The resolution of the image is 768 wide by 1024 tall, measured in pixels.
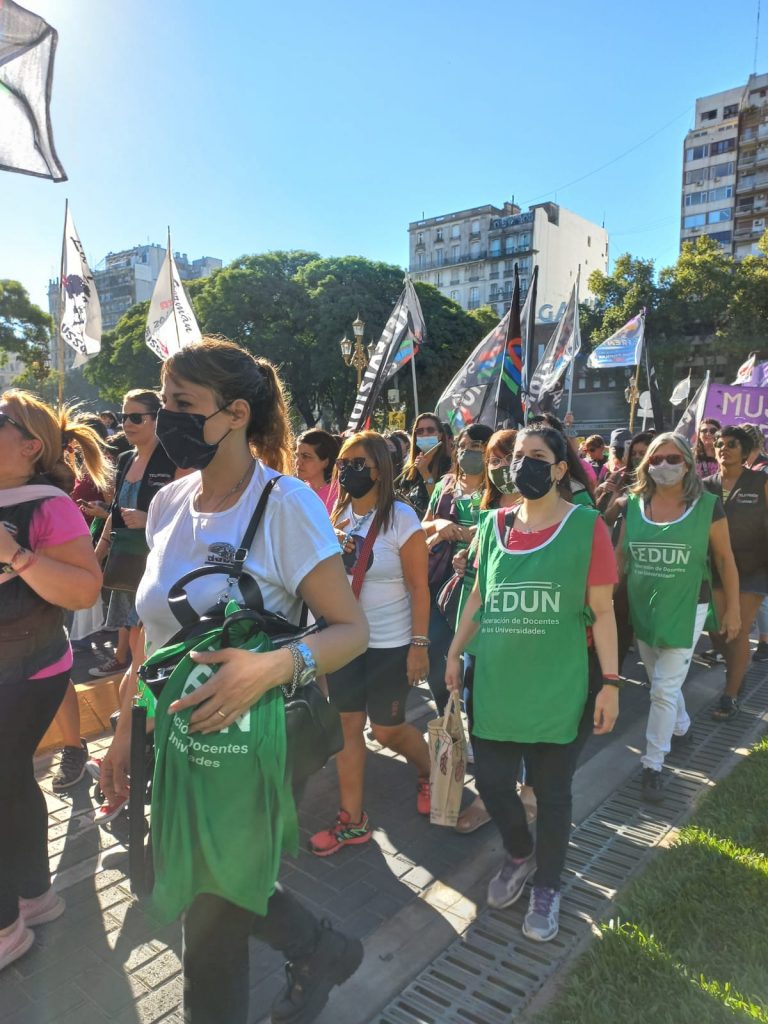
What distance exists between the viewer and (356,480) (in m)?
3.68

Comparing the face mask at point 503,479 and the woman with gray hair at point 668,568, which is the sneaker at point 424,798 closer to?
the woman with gray hair at point 668,568

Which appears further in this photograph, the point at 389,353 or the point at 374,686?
the point at 389,353

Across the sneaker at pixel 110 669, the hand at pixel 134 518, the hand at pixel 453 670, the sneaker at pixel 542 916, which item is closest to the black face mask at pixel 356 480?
the hand at pixel 453 670

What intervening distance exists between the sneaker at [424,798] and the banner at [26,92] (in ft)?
11.7

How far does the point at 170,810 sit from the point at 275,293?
37.6m

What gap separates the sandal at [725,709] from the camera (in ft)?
17.0

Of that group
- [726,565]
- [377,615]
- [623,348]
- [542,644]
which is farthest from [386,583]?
[623,348]

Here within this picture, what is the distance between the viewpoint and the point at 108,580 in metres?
4.24

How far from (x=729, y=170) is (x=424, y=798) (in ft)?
229

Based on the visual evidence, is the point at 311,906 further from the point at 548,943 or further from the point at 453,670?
the point at 453,670

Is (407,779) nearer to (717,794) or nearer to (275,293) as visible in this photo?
(717,794)

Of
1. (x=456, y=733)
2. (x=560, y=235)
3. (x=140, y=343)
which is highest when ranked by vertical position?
(x=560, y=235)

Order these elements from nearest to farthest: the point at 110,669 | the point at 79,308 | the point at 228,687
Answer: the point at 228,687, the point at 110,669, the point at 79,308

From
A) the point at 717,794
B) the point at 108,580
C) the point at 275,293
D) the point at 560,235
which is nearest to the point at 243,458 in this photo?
the point at 108,580
